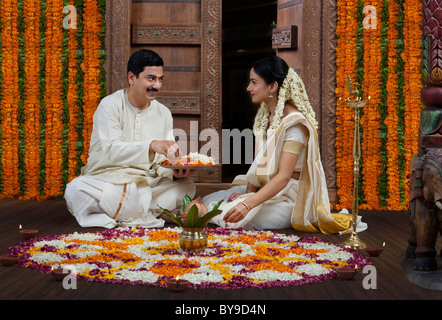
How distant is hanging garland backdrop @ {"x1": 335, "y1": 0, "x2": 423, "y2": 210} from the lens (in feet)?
18.0

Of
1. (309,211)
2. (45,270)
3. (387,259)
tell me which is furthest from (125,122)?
(387,259)

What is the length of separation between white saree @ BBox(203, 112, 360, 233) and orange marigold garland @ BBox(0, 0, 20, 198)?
111 inches

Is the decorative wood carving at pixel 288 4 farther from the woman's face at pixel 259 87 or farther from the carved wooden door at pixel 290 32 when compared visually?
the woman's face at pixel 259 87

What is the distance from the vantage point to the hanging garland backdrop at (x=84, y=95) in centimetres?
553

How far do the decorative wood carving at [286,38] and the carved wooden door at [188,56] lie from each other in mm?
618

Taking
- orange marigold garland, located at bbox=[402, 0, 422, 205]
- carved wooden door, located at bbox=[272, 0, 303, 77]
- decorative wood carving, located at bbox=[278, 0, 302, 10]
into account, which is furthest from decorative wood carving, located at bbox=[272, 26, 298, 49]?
orange marigold garland, located at bbox=[402, 0, 422, 205]

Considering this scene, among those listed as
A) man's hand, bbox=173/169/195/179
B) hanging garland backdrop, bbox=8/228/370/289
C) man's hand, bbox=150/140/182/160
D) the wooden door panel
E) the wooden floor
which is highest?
the wooden door panel

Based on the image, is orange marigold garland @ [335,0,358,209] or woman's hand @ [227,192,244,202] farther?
orange marigold garland @ [335,0,358,209]

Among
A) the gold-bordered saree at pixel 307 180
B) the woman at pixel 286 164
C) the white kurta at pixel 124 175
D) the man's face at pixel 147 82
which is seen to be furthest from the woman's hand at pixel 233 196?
the man's face at pixel 147 82

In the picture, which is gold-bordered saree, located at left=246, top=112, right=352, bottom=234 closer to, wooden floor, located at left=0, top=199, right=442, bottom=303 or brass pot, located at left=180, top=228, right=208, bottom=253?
wooden floor, located at left=0, top=199, right=442, bottom=303

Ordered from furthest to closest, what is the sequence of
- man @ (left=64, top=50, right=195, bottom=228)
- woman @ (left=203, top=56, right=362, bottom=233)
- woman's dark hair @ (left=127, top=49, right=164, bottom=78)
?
woman's dark hair @ (left=127, top=49, right=164, bottom=78) → man @ (left=64, top=50, right=195, bottom=228) → woman @ (left=203, top=56, right=362, bottom=233)

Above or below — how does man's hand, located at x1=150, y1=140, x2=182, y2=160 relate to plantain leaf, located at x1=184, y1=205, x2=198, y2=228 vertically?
above

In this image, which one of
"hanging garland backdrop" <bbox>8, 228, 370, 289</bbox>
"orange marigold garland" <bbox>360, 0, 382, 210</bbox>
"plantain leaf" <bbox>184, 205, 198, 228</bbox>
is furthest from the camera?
"orange marigold garland" <bbox>360, 0, 382, 210</bbox>
